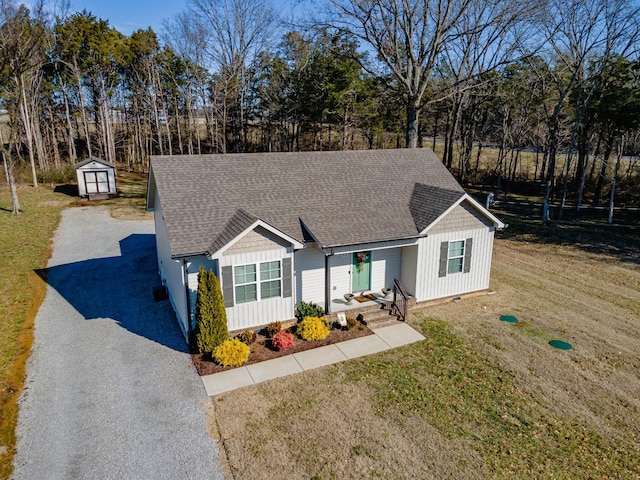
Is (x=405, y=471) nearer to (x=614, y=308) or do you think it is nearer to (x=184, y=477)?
(x=184, y=477)

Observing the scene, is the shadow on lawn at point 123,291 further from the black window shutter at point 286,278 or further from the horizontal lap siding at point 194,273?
the black window shutter at point 286,278

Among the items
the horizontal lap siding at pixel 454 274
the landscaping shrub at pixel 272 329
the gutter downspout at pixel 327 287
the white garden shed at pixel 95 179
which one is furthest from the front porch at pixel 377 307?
the white garden shed at pixel 95 179

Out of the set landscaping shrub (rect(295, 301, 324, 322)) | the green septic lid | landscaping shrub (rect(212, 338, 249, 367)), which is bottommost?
the green septic lid

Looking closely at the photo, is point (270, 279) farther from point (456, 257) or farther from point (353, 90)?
point (353, 90)

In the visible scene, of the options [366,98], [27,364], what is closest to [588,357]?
[27,364]

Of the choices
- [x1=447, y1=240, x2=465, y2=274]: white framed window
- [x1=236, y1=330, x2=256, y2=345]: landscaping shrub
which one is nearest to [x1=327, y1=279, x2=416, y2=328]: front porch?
[x1=447, y1=240, x2=465, y2=274]: white framed window

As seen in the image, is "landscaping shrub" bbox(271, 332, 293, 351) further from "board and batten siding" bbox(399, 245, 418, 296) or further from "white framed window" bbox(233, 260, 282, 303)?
"board and batten siding" bbox(399, 245, 418, 296)

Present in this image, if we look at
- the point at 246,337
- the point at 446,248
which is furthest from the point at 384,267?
the point at 246,337
